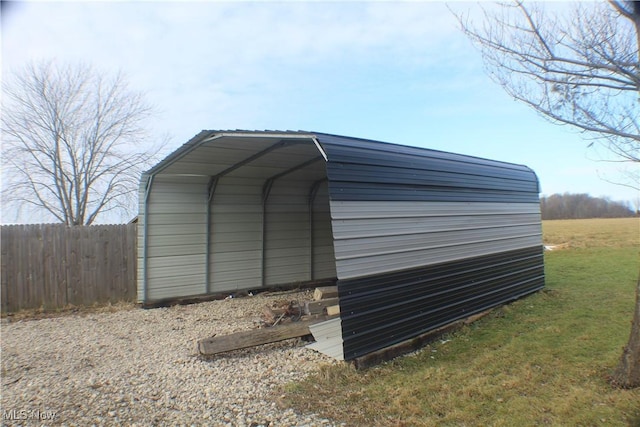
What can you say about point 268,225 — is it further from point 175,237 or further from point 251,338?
point 251,338

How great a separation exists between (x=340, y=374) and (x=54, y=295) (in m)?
6.49

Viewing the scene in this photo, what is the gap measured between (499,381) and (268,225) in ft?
20.8

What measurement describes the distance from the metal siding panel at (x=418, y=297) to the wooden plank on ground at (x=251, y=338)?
47.7 inches

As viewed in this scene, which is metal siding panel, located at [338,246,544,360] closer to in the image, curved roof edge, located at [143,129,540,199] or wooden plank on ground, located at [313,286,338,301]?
curved roof edge, located at [143,129,540,199]

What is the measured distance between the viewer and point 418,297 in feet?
16.6

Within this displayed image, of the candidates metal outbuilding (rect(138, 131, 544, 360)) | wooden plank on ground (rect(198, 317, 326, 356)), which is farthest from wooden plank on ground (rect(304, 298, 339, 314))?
metal outbuilding (rect(138, 131, 544, 360))

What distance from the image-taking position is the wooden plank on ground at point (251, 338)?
4.71 metres

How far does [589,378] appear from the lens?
3760mm

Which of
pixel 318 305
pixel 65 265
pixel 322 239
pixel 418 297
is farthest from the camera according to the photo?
pixel 322 239

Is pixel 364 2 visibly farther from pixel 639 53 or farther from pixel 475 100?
pixel 639 53

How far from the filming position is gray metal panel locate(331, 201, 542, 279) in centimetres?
425

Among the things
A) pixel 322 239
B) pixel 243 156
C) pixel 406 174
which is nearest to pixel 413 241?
pixel 406 174

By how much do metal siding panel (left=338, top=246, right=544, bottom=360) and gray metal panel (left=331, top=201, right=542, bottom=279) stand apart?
0.48 feet

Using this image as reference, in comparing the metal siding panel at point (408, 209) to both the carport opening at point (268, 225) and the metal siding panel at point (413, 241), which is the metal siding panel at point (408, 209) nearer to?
the metal siding panel at point (413, 241)
